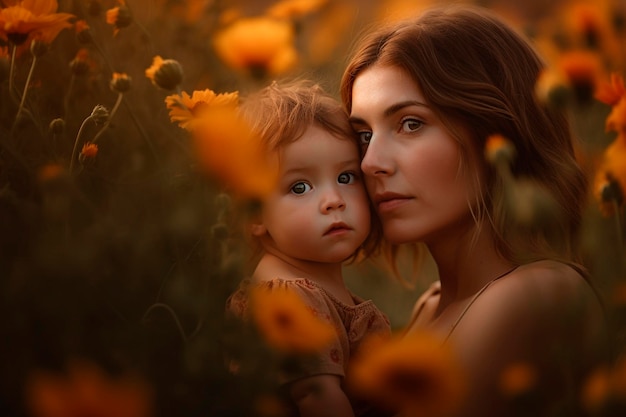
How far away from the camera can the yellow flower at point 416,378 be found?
2.13 ft

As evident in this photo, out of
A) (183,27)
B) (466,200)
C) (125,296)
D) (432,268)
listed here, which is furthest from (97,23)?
(432,268)

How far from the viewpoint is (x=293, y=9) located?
5.60ft

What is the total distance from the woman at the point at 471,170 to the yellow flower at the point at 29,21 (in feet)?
1.47

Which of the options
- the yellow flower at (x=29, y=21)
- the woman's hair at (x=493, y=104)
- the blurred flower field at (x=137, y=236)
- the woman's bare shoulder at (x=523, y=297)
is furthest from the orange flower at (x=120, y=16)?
the woman's bare shoulder at (x=523, y=297)

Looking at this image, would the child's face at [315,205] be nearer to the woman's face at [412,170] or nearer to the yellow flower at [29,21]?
the woman's face at [412,170]

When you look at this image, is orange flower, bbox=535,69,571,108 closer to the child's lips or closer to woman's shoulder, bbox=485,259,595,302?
woman's shoulder, bbox=485,259,595,302

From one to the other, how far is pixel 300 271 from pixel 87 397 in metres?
0.65

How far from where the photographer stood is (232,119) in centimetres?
70

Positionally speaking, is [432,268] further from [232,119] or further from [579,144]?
[232,119]

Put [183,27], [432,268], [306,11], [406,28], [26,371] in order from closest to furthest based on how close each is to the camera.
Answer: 1. [26,371]
2. [406,28]
3. [183,27]
4. [306,11]
5. [432,268]

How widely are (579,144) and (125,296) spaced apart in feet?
3.00

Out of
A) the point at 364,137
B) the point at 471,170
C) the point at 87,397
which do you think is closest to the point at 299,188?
the point at 364,137

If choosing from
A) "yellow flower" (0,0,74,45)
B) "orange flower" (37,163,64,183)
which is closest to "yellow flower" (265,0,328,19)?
"yellow flower" (0,0,74,45)

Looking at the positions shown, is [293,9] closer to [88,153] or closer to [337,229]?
[337,229]
